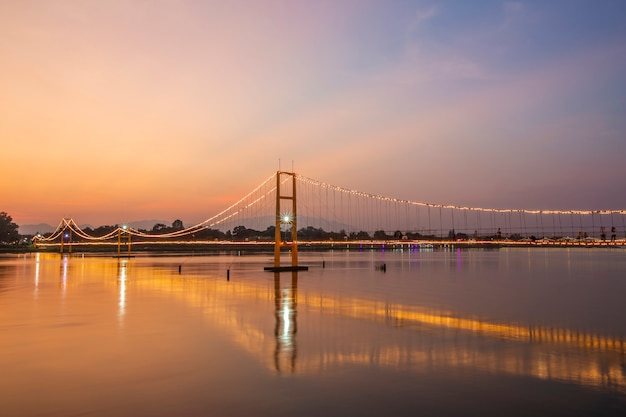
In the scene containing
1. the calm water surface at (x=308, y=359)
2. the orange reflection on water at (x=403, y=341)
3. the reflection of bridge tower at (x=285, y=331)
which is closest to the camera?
the calm water surface at (x=308, y=359)

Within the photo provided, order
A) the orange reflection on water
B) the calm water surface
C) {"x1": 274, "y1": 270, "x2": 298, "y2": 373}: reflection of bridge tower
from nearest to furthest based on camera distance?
the calm water surface
the orange reflection on water
{"x1": 274, "y1": 270, "x2": 298, "y2": 373}: reflection of bridge tower

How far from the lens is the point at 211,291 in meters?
31.6

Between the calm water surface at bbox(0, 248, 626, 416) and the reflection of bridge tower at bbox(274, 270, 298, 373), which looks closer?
the calm water surface at bbox(0, 248, 626, 416)

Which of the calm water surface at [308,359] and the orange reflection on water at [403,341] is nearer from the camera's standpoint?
the calm water surface at [308,359]

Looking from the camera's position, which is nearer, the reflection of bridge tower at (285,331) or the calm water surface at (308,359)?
the calm water surface at (308,359)

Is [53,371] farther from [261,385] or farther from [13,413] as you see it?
[261,385]

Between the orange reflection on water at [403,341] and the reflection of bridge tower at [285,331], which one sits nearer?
the orange reflection on water at [403,341]

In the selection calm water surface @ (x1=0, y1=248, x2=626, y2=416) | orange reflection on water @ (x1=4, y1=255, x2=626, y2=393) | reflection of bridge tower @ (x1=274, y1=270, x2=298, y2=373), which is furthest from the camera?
reflection of bridge tower @ (x1=274, y1=270, x2=298, y2=373)

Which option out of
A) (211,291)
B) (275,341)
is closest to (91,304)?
(211,291)

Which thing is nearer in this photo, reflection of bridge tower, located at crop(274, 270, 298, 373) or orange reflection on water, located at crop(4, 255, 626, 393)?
orange reflection on water, located at crop(4, 255, 626, 393)

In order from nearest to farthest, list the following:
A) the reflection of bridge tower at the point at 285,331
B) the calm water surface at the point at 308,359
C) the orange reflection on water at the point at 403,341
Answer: the calm water surface at the point at 308,359 < the orange reflection on water at the point at 403,341 < the reflection of bridge tower at the point at 285,331

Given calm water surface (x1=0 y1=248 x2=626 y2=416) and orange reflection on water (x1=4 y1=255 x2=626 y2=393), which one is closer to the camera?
calm water surface (x1=0 y1=248 x2=626 y2=416)

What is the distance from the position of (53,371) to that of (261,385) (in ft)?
16.3

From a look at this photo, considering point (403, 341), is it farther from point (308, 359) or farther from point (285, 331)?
point (285, 331)
